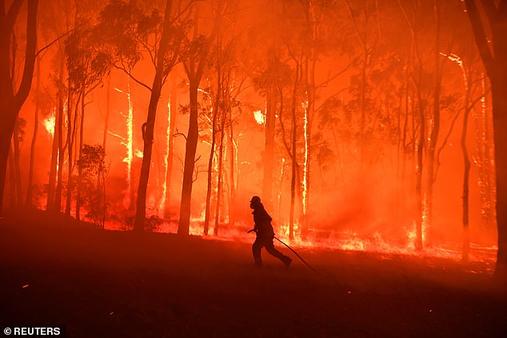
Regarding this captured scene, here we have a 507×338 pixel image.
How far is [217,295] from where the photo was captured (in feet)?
26.9

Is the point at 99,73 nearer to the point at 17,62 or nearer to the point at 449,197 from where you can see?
the point at 17,62

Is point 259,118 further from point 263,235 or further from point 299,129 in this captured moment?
point 263,235

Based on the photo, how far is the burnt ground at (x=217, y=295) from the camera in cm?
656

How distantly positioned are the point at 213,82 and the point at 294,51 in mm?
5372

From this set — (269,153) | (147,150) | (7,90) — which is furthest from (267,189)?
(7,90)

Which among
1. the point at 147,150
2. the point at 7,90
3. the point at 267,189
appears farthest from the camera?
the point at 267,189

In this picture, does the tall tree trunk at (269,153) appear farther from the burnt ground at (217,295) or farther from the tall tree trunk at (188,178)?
the burnt ground at (217,295)

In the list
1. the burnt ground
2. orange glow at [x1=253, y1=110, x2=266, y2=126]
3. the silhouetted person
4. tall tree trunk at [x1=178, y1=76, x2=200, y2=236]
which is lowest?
the burnt ground

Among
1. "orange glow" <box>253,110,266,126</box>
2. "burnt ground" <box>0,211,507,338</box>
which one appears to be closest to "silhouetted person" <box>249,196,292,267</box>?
"burnt ground" <box>0,211,507,338</box>

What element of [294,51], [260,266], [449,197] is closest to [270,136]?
[294,51]

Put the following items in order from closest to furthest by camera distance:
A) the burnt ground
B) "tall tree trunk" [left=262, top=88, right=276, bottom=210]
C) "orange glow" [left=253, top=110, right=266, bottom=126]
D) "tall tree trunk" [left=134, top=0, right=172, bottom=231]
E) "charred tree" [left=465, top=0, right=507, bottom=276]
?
the burnt ground, "charred tree" [left=465, top=0, right=507, bottom=276], "tall tree trunk" [left=134, top=0, right=172, bottom=231], "tall tree trunk" [left=262, top=88, right=276, bottom=210], "orange glow" [left=253, top=110, right=266, bottom=126]

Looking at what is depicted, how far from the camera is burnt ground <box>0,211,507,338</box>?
6.56 meters

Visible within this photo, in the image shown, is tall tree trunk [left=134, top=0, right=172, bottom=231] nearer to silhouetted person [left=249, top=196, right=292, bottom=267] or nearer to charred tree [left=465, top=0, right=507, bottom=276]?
silhouetted person [left=249, top=196, right=292, bottom=267]

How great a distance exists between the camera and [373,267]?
12.8 meters
